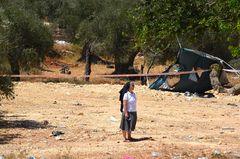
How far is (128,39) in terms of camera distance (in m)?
35.3

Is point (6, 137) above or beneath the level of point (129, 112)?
beneath

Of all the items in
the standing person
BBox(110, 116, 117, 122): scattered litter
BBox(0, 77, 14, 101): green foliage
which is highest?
BBox(0, 77, 14, 101): green foliage

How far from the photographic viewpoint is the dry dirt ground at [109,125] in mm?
11219

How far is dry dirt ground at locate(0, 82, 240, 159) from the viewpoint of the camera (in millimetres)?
11219

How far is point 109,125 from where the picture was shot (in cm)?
1565

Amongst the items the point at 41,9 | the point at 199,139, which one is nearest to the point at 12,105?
the point at 199,139

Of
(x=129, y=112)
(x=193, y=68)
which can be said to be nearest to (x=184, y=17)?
(x=129, y=112)

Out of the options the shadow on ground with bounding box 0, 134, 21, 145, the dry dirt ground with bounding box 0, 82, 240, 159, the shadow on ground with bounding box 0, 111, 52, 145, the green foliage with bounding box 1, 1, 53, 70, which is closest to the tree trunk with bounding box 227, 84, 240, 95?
the dry dirt ground with bounding box 0, 82, 240, 159

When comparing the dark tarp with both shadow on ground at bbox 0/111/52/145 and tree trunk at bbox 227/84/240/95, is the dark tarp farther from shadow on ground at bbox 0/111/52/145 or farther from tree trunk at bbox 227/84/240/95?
shadow on ground at bbox 0/111/52/145

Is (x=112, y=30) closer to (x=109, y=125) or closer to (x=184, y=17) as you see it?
(x=109, y=125)

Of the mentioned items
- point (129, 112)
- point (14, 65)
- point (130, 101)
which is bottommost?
point (129, 112)

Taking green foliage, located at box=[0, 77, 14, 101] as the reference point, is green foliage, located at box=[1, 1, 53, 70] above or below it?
above

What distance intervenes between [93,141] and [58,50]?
36792 millimetres

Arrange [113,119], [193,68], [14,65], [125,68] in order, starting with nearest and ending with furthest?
[113,119] → [193,68] → [14,65] → [125,68]
